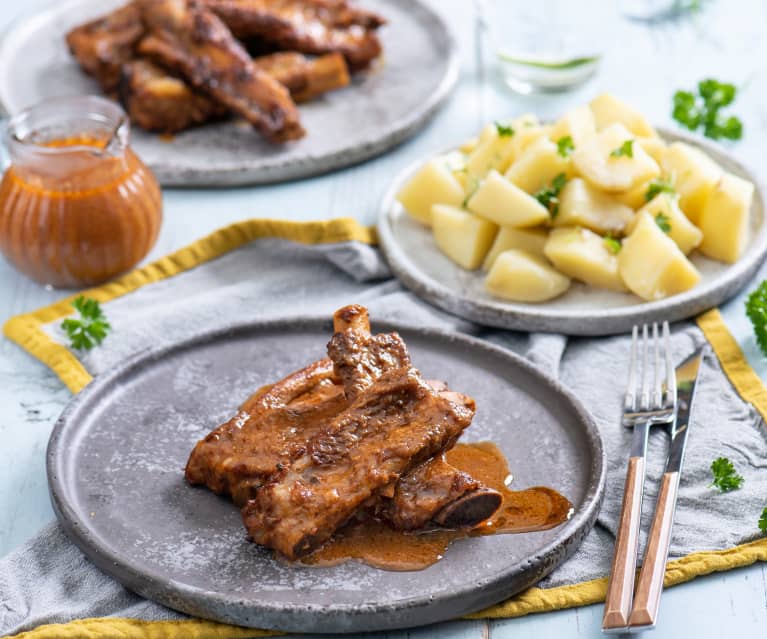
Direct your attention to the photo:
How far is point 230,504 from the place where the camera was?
291 centimetres

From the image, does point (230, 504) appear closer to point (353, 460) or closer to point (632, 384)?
point (353, 460)

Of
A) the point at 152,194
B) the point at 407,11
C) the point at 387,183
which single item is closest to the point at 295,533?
the point at 152,194

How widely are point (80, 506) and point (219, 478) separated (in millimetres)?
381

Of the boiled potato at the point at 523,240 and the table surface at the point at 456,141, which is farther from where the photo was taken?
the boiled potato at the point at 523,240

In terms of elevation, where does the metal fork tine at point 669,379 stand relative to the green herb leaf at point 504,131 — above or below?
below

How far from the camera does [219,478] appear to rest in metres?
2.88

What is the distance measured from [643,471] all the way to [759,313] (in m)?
0.94

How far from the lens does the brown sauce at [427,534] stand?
2.70 meters

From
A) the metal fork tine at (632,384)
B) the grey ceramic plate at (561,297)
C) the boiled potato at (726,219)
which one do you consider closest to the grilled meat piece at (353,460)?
the metal fork tine at (632,384)

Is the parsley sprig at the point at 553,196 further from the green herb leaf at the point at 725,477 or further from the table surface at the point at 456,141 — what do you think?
the green herb leaf at the point at 725,477

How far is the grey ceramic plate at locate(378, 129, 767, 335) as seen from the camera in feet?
12.3

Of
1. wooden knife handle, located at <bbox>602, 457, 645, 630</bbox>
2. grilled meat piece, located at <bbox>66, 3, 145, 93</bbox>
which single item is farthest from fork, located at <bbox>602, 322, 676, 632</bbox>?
grilled meat piece, located at <bbox>66, 3, 145, 93</bbox>

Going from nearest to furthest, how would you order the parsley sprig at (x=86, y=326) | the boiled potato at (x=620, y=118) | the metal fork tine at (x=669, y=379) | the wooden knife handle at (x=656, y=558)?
the wooden knife handle at (x=656, y=558) < the metal fork tine at (x=669, y=379) < the parsley sprig at (x=86, y=326) < the boiled potato at (x=620, y=118)

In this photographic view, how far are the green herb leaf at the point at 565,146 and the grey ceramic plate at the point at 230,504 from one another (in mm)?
866
